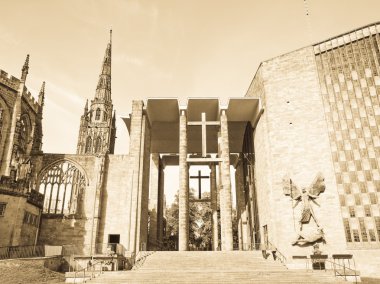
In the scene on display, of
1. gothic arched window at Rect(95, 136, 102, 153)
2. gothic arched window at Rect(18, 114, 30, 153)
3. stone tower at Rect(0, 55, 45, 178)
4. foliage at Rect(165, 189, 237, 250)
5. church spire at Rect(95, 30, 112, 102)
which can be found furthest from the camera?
church spire at Rect(95, 30, 112, 102)

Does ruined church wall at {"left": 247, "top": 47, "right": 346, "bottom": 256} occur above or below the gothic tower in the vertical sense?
below

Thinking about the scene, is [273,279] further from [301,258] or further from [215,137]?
[215,137]

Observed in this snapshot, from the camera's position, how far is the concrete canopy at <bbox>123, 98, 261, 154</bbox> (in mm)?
27231

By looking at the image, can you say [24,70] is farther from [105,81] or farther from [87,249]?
[105,81]

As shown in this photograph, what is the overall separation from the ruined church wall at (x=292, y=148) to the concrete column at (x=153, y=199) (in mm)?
10983

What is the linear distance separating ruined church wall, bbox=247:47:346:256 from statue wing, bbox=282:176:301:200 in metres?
0.35

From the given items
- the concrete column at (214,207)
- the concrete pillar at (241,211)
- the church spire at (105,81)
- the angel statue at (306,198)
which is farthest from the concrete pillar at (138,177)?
the church spire at (105,81)

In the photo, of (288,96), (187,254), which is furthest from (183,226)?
(288,96)

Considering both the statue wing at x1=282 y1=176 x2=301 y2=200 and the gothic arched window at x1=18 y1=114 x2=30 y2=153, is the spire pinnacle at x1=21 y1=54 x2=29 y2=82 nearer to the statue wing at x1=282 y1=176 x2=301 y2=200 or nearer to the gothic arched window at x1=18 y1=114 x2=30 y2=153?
the gothic arched window at x1=18 y1=114 x2=30 y2=153

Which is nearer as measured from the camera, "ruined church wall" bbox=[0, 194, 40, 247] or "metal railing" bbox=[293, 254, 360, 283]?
"metal railing" bbox=[293, 254, 360, 283]

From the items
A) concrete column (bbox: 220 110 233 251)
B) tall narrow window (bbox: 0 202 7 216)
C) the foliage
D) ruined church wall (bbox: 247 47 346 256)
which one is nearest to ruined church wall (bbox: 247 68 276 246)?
ruined church wall (bbox: 247 47 346 256)

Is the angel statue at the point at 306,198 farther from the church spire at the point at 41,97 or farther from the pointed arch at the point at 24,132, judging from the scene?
the church spire at the point at 41,97

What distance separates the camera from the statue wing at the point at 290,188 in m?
22.1

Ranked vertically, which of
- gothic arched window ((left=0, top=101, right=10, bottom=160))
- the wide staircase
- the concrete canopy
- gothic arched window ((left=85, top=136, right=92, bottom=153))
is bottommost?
the wide staircase
